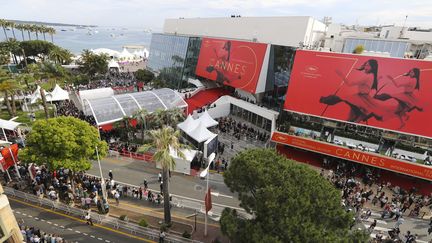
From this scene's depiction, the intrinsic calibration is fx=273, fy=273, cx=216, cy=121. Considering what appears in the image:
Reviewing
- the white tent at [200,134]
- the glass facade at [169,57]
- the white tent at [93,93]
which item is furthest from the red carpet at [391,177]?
the glass facade at [169,57]

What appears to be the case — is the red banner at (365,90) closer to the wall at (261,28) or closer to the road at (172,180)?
the wall at (261,28)

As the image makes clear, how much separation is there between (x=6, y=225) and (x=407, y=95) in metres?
35.8

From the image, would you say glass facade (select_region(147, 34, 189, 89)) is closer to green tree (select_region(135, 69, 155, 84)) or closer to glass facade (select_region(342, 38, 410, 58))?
green tree (select_region(135, 69, 155, 84))

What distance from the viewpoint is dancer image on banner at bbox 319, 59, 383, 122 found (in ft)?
102

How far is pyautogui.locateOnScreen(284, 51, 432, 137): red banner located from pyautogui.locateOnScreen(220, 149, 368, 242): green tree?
19.3 m

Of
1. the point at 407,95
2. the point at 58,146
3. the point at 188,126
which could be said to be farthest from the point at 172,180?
the point at 407,95

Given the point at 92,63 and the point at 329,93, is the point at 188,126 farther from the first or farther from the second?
the point at 92,63

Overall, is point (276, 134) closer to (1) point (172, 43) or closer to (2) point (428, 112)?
(2) point (428, 112)

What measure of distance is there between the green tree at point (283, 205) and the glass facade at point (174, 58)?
1728 inches

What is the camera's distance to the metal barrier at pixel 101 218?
62.8 ft

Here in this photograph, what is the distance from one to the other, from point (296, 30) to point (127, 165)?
31316 millimetres

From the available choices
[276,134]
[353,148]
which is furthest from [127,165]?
[353,148]

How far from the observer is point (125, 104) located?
39000 mm

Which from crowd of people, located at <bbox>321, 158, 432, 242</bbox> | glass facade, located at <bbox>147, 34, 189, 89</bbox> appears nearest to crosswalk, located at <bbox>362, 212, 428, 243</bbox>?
crowd of people, located at <bbox>321, 158, 432, 242</bbox>
